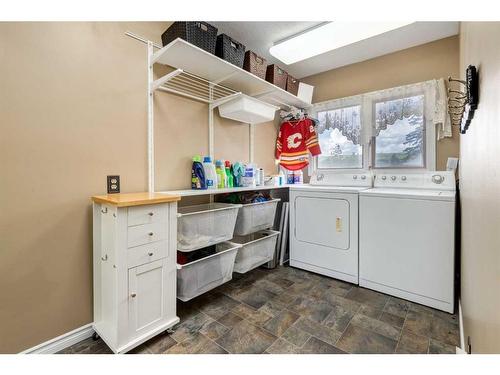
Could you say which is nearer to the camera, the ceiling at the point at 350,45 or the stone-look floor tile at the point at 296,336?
the stone-look floor tile at the point at 296,336

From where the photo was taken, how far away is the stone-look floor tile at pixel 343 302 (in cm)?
195

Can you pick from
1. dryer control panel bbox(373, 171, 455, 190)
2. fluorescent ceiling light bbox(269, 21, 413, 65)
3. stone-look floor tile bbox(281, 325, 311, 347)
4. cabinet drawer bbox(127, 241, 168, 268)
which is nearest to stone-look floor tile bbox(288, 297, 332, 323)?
stone-look floor tile bbox(281, 325, 311, 347)

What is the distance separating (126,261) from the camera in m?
1.40

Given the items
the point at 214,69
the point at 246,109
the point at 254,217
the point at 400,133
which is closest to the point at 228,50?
→ the point at 214,69

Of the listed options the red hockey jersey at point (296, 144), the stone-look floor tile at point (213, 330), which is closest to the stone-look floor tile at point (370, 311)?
the stone-look floor tile at point (213, 330)

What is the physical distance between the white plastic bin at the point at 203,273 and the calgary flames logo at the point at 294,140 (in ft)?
5.59

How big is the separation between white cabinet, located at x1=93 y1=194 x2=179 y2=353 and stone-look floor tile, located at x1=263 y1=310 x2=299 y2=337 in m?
0.66

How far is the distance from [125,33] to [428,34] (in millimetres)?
2828

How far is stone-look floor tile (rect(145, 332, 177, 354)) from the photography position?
4.86 ft

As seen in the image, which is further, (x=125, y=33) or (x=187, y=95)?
(x=187, y=95)

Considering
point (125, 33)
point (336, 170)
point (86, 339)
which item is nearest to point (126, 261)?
point (86, 339)

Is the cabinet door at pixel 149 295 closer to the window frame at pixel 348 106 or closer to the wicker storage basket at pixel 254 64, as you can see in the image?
the wicker storage basket at pixel 254 64
